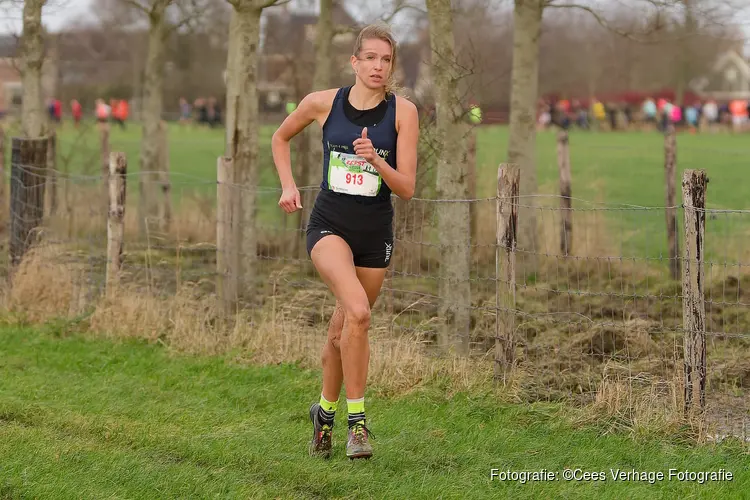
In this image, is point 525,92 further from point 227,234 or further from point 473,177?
point 227,234

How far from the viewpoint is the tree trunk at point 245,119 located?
Answer: 10703mm

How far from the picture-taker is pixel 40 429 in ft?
22.5

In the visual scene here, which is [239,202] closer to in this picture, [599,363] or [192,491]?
[599,363]

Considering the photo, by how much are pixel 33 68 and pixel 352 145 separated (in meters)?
9.36

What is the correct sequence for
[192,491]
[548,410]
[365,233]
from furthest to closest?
1. [548,410]
2. [365,233]
3. [192,491]

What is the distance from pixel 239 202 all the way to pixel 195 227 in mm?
5852

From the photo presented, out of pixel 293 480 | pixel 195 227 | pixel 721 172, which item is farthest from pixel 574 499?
pixel 721 172

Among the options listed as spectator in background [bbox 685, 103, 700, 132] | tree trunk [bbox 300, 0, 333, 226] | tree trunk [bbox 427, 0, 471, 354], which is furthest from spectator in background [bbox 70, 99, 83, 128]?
spectator in background [bbox 685, 103, 700, 132]

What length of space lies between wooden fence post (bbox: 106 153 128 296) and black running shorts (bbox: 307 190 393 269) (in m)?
4.35

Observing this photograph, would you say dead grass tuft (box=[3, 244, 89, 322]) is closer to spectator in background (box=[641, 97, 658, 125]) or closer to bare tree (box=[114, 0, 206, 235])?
bare tree (box=[114, 0, 206, 235])

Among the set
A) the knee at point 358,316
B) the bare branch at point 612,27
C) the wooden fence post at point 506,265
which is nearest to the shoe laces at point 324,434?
the knee at point 358,316

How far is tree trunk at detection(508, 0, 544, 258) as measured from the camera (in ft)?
45.2

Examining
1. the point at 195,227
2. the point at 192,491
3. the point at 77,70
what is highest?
the point at 77,70

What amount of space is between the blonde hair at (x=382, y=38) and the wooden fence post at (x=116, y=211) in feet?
14.8
